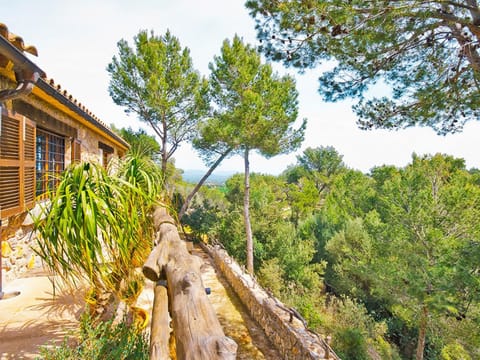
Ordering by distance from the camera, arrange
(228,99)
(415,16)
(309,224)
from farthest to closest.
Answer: (309,224) < (228,99) < (415,16)

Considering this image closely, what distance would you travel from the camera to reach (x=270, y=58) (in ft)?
15.1

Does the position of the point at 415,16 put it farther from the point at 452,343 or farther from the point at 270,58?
the point at 452,343

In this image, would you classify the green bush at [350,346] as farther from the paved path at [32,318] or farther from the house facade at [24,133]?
the house facade at [24,133]

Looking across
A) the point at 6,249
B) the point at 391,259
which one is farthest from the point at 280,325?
the point at 391,259

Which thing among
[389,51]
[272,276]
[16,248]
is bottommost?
[272,276]

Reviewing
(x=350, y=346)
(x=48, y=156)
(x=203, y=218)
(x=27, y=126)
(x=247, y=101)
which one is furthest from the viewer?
(x=203, y=218)

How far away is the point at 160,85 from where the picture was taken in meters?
11.7

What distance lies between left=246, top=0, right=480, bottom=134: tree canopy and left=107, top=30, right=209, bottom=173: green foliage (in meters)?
8.83

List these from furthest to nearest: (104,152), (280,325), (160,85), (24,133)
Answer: (160,85), (104,152), (280,325), (24,133)

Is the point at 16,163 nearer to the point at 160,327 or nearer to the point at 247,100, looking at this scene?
the point at 160,327

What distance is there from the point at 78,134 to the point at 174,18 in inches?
153

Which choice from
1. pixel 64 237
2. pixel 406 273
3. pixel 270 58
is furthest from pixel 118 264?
pixel 406 273

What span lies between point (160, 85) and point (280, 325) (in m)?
10.6

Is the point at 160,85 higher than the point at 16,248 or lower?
higher
